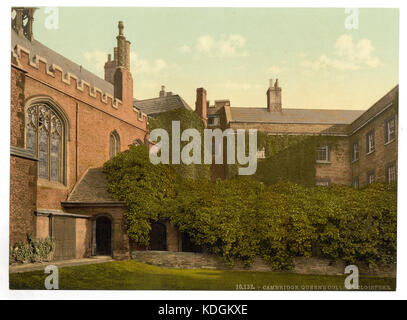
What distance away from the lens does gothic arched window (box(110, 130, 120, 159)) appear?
1834 cm

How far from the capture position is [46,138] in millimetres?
16922

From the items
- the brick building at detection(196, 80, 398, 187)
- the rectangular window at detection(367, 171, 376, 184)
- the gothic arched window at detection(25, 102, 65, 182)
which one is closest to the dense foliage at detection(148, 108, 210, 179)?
the brick building at detection(196, 80, 398, 187)

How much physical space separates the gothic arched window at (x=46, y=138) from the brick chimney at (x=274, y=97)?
8212mm

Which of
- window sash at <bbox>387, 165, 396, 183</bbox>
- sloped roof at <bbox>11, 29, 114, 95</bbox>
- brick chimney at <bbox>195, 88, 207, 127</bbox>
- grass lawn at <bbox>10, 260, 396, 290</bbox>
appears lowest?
grass lawn at <bbox>10, 260, 396, 290</bbox>

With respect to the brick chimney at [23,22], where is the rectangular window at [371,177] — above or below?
below

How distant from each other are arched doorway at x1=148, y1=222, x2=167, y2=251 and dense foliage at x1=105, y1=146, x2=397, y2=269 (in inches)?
18.2

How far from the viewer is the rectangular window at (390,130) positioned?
16969mm

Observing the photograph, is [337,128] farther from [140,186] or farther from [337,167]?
[140,186]

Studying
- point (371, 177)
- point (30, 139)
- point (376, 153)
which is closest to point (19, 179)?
point (30, 139)

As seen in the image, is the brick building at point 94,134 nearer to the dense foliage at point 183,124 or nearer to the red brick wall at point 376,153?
the red brick wall at point 376,153

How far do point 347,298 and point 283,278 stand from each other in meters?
2.16

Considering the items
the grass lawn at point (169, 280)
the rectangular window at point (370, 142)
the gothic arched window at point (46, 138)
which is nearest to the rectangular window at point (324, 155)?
the rectangular window at point (370, 142)

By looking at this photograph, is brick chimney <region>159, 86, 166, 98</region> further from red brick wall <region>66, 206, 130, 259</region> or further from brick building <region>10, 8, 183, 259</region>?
red brick wall <region>66, 206, 130, 259</region>
